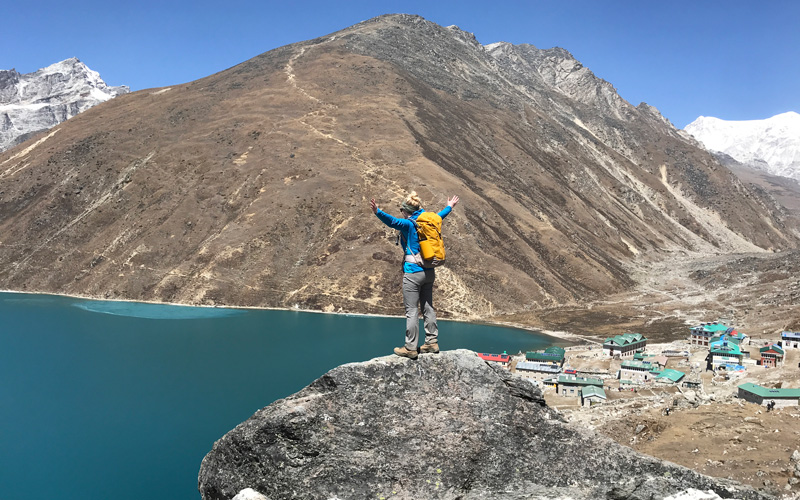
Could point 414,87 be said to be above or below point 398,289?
above

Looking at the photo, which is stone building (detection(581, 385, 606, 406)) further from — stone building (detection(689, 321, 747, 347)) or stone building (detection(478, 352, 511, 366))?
stone building (detection(689, 321, 747, 347))

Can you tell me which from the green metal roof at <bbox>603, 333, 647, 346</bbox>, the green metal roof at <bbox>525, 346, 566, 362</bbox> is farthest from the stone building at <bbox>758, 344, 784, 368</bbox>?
the green metal roof at <bbox>525, 346, 566, 362</bbox>

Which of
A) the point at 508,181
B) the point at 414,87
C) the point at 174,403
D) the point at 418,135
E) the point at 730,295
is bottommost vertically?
the point at 174,403

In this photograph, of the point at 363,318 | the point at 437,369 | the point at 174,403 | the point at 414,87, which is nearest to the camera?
the point at 437,369

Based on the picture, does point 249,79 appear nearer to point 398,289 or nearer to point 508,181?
point 508,181

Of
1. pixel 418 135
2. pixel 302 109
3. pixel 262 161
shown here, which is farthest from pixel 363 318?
pixel 302 109

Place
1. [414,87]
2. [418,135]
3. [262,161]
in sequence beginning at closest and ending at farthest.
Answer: [262,161] → [418,135] → [414,87]

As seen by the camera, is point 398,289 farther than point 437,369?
Yes
